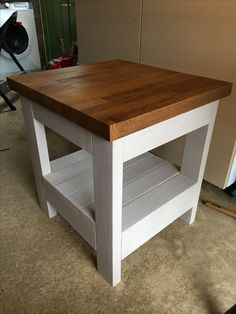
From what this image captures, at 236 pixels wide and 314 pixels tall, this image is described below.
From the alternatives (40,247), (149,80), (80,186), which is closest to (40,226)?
(40,247)

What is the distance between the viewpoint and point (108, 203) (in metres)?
0.69

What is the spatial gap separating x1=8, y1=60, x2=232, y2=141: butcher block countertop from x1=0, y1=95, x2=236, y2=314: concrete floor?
23.0 inches

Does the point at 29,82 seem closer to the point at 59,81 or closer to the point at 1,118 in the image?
the point at 59,81

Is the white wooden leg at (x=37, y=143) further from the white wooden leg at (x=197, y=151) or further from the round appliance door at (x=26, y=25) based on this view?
the round appliance door at (x=26, y=25)

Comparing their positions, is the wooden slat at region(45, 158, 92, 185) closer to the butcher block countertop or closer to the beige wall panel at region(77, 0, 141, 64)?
the butcher block countertop

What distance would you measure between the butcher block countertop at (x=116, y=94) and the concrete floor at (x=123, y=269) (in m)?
0.58

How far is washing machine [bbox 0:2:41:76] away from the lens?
289 cm

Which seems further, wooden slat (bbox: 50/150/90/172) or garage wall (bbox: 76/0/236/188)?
wooden slat (bbox: 50/150/90/172)

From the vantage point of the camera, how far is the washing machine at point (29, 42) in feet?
9.49

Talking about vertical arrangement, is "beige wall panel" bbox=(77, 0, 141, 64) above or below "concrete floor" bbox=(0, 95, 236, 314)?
above

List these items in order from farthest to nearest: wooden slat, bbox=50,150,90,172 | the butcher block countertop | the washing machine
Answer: the washing machine → wooden slat, bbox=50,150,90,172 → the butcher block countertop

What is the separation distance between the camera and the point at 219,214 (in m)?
1.19

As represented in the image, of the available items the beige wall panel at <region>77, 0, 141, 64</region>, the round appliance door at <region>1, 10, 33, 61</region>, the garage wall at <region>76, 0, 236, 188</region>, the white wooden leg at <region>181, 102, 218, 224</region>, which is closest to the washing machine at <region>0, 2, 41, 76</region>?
the round appliance door at <region>1, 10, 33, 61</region>

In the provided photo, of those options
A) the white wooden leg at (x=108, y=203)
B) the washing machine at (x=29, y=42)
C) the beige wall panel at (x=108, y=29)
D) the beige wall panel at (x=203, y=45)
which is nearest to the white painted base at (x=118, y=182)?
the white wooden leg at (x=108, y=203)
